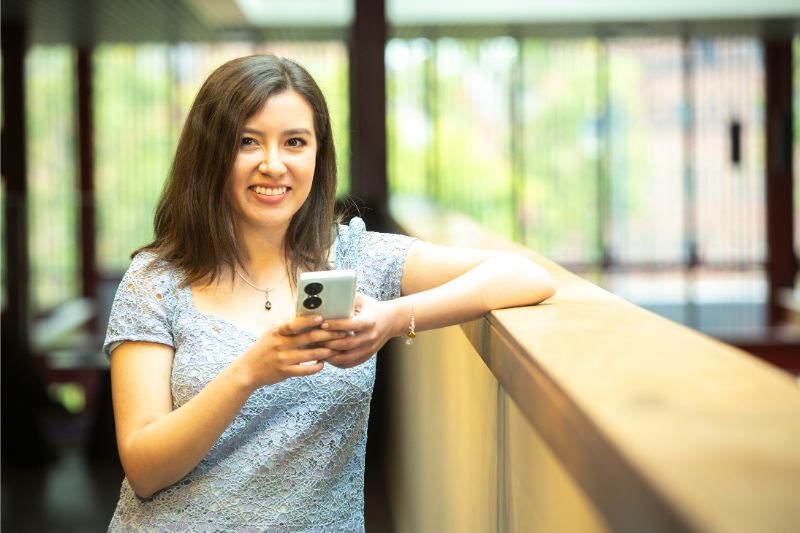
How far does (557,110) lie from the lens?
11.2 meters

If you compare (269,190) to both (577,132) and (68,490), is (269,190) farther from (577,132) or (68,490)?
(577,132)

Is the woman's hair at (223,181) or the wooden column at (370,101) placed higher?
the wooden column at (370,101)

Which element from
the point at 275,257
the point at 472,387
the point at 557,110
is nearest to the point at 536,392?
the point at 472,387

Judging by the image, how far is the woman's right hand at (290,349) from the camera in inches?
57.9

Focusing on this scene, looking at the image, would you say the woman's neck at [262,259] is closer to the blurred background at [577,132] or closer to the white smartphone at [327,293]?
the white smartphone at [327,293]

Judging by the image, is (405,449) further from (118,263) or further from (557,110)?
(557,110)

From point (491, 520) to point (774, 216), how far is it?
1071 cm

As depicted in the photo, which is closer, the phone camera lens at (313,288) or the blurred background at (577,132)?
the phone camera lens at (313,288)

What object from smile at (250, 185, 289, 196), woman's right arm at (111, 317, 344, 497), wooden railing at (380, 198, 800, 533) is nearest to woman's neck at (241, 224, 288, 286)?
smile at (250, 185, 289, 196)

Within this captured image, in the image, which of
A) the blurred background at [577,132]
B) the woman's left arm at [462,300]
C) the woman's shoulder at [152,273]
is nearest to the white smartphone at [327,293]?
the woman's left arm at [462,300]

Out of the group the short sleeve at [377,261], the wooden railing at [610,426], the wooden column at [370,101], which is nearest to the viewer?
the wooden railing at [610,426]

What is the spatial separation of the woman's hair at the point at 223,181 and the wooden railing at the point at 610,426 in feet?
1.09

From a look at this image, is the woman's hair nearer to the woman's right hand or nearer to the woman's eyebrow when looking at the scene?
the woman's eyebrow

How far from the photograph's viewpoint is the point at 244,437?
5.74 ft
